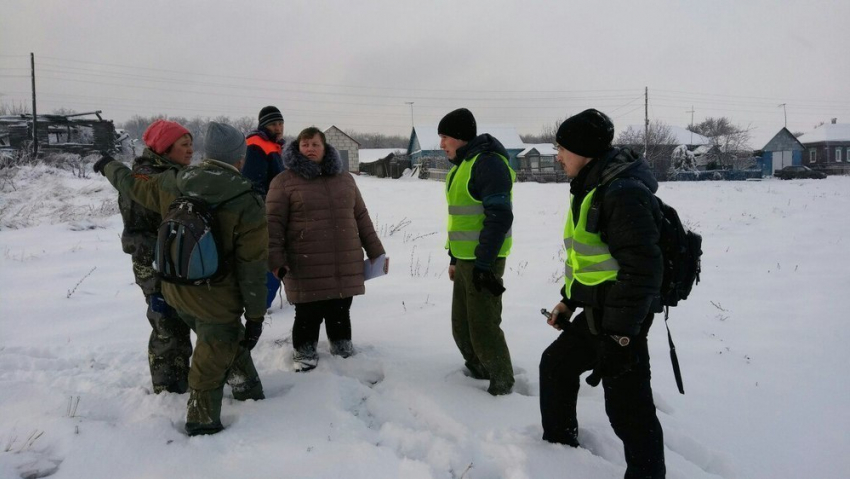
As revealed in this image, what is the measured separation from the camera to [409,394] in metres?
3.44

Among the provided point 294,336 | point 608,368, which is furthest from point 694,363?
point 294,336

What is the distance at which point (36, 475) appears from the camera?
2.34 m

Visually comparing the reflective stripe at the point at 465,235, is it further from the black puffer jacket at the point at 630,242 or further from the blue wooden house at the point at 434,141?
the blue wooden house at the point at 434,141

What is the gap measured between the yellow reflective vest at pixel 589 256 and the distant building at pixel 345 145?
4234 centimetres

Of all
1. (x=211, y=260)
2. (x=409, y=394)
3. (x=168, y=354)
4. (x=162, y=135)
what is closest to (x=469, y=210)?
(x=409, y=394)

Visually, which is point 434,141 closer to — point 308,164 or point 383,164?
point 383,164

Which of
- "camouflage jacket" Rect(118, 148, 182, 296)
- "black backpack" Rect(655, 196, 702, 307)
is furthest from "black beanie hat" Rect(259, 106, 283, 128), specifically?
"black backpack" Rect(655, 196, 702, 307)

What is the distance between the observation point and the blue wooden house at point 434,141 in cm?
4756

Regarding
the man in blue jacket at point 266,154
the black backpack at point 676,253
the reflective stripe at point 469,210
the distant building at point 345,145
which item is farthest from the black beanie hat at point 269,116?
the distant building at point 345,145

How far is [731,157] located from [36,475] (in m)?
57.3

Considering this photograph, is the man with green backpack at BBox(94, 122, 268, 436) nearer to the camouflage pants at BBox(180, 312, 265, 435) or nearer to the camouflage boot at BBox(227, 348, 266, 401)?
the camouflage pants at BBox(180, 312, 265, 435)

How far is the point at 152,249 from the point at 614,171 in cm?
294

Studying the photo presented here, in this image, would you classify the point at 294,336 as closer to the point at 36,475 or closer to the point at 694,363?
the point at 36,475

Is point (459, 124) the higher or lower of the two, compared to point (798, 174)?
lower
